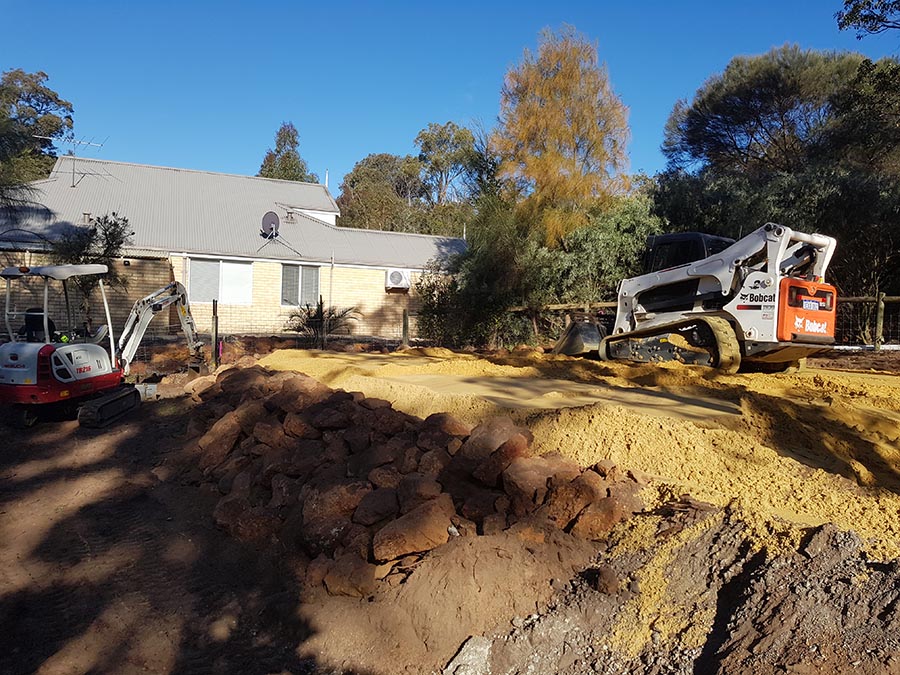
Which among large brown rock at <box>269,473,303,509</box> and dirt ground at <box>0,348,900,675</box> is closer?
dirt ground at <box>0,348,900,675</box>

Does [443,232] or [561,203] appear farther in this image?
[443,232]

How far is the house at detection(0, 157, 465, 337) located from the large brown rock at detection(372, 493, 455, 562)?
19891mm

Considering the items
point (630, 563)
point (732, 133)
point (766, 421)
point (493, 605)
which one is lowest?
point (493, 605)

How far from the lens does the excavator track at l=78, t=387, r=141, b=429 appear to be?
946 centimetres

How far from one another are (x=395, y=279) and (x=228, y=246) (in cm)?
617

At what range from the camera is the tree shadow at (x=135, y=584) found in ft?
15.3

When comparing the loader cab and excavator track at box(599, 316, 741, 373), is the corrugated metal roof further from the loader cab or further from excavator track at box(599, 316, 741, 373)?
excavator track at box(599, 316, 741, 373)

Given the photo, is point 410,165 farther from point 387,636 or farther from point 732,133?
point 387,636

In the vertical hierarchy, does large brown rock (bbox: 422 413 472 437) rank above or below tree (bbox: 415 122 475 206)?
below

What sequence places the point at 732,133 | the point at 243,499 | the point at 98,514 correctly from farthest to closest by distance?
1. the point at 732,133
2. the point at 98,514
3. the point at 243,499

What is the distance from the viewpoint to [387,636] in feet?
14.5

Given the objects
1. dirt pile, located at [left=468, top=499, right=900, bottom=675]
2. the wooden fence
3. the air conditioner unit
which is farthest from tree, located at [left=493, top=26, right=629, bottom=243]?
dirt pile, located at [left=468, top=499, right=900, bottom=675]

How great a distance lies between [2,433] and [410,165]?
164 feet

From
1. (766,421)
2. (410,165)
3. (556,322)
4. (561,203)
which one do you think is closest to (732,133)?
(561,203)
